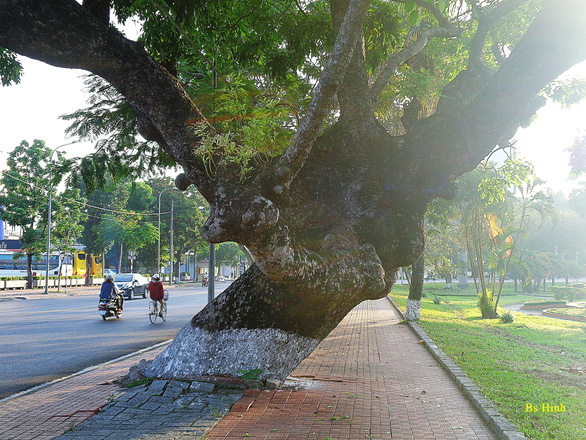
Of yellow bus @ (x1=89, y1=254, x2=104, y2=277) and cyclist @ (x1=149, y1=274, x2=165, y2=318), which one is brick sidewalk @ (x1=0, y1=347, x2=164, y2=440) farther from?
yellow bus @ (x1=89, y1=254, x2=104, y2=277)

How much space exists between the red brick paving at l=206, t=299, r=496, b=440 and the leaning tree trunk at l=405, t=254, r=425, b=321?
6632mm

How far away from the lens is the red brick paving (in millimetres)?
4781

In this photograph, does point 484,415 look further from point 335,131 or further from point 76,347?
point 76,347

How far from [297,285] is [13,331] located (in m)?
11.1

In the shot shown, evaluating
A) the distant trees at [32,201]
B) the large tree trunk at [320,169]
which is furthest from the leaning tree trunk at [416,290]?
the distant trees at [32,201]

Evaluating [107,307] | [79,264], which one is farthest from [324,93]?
[79,264]

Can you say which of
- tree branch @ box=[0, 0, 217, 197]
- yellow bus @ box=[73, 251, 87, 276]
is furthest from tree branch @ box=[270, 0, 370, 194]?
yellow bus @ box=[73, 251, 87, 276]

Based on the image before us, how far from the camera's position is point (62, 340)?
12047mm

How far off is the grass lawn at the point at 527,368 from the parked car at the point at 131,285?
2078 centimetres

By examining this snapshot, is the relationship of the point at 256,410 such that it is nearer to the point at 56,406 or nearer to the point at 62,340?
the point at 56,406

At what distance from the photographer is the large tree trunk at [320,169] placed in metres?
5.38

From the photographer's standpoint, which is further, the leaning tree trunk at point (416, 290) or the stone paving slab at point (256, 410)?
the leaning tree trunk at point (416, 290)

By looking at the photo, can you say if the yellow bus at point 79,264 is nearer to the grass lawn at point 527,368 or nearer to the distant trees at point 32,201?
the distant trees at point 32,201

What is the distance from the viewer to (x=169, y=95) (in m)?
6.07
